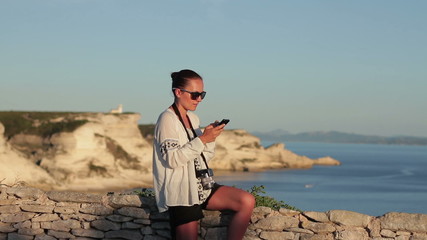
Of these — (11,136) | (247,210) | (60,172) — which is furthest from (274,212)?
(11,136)

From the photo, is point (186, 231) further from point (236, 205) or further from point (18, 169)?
point (18, 169)

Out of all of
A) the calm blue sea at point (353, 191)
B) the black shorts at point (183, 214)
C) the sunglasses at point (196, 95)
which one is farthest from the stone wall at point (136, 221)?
the calm blue sea at point (353, 191)

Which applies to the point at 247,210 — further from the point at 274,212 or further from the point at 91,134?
the point at 91,134

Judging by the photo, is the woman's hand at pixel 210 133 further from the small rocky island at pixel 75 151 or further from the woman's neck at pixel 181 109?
the small rocky island at pixel 75 151

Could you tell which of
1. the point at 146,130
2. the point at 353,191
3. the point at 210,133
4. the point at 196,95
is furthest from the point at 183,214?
the point at 146,130

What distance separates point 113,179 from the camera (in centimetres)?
4853

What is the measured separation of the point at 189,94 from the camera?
16.8ft

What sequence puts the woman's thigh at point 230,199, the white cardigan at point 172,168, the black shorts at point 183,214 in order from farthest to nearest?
the woman's thigh at point 230,199 < the black shorts at point 183,214 < the white cardigan at point 172,168

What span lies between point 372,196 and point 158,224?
1898 inches

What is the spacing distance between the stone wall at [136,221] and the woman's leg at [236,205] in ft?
1.20

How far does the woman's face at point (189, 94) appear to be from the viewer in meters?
5.12

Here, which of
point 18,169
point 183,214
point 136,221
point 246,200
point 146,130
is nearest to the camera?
point 183,214

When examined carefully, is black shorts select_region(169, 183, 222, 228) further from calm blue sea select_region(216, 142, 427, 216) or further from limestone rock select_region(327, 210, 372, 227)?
calm blue sea select_region(216, 142, 427, 216)

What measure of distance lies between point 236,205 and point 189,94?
1073 mm
